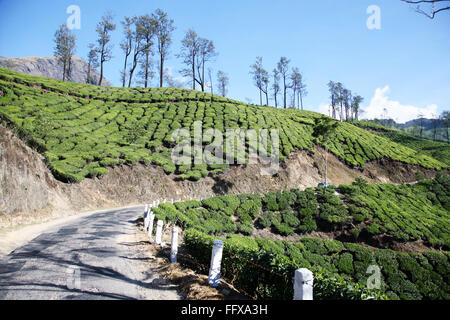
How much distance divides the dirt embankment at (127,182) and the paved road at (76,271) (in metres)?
5.08

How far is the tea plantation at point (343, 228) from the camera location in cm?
1911

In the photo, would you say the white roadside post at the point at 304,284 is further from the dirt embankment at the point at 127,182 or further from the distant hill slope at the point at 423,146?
the distant hill slope at the point at 423,146

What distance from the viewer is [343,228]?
26.1 m

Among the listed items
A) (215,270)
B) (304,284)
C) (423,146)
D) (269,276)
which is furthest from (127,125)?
(423,146)

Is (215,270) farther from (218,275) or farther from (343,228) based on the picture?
(343,228)

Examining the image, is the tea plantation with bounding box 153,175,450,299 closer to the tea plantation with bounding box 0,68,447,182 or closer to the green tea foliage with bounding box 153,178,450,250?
the green tea foliage with bounding box 153,178,450,250

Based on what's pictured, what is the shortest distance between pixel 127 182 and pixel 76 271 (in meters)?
22.5

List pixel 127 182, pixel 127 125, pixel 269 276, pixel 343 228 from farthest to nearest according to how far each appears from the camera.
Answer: pixel 127 125 → pixel 127 182 → pixel 343 228 → pixel 269 276

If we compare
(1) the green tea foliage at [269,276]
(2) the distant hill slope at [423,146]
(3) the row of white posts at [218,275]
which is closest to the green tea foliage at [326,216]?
(3) the row of white posts at [218,275]

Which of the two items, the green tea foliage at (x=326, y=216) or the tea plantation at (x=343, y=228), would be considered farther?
the green tea foliage at (x=326, y=216)

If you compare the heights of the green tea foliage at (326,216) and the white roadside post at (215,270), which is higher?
the white roadside post at (215,270)

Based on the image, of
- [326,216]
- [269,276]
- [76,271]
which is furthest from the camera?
[326,216]

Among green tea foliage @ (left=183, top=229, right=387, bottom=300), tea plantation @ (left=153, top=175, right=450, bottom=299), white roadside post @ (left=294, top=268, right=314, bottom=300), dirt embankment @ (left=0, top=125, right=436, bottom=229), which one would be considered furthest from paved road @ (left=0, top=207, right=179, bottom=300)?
dirt embankment @ (left=0, top=125, right=436, bottom=229)
